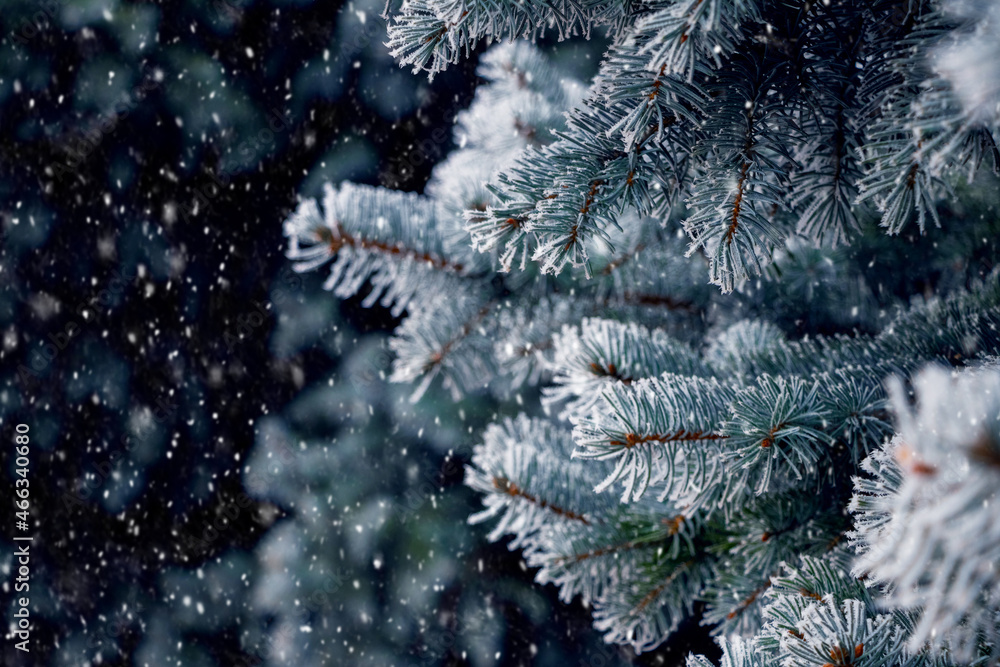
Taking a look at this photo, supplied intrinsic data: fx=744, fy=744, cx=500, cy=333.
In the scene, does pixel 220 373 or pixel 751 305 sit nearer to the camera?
pixel 751 305

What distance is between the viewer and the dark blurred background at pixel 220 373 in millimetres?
2875

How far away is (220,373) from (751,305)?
278 centimetres

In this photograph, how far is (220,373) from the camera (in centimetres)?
331

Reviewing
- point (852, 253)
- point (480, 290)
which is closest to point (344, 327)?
point (480, 290)

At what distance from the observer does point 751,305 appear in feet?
3.41

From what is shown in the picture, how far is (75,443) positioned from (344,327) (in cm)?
134

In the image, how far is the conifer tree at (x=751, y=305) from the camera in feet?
1.29

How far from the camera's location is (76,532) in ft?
10.6

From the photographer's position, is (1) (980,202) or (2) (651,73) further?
(1) (980,202)

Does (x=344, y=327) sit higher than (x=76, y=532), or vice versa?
(x=344, y=327)

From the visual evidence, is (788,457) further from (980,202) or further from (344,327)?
(344,327)

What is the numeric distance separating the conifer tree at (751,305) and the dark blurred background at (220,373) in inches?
68.7

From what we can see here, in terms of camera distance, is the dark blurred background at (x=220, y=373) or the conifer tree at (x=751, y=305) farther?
the dark blurred background at (x=220, y=373)

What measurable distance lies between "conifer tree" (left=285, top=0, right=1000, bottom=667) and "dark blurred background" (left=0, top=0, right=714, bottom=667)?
1.74 meters
